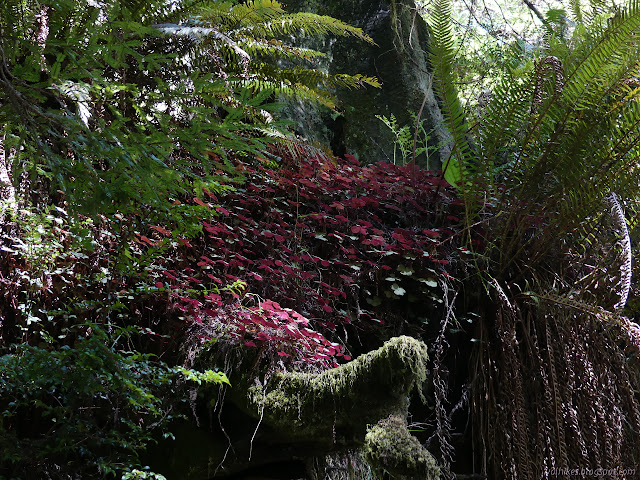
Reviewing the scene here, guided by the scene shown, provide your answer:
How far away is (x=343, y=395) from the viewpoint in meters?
1.76

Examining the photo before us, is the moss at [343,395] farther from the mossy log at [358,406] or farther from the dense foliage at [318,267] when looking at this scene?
the dense foliage at [318,267]

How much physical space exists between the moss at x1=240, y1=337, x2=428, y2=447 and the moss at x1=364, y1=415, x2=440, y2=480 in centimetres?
6

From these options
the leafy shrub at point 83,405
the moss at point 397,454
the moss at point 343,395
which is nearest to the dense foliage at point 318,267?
the leafy shrub at point 83,405

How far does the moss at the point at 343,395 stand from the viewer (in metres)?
1.64

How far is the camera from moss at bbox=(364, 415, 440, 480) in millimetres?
1755

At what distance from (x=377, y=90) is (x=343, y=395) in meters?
3.16

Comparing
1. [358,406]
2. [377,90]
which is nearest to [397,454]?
[358,406]

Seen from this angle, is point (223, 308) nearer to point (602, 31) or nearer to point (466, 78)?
point (602, 31)

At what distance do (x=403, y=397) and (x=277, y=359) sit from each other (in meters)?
0.52

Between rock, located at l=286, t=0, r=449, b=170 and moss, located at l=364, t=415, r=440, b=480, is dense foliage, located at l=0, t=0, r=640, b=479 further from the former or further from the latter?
rock, located at l=286, t=0, r=449, b=170

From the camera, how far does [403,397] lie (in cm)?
175

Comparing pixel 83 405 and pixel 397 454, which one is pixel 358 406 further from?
pixel 83 405

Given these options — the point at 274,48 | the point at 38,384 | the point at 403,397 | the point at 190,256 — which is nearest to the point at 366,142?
the point at 274,48

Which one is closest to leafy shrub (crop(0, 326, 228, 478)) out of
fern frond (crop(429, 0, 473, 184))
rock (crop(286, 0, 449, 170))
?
fern frond (crop(429, 0, 473, 184))
